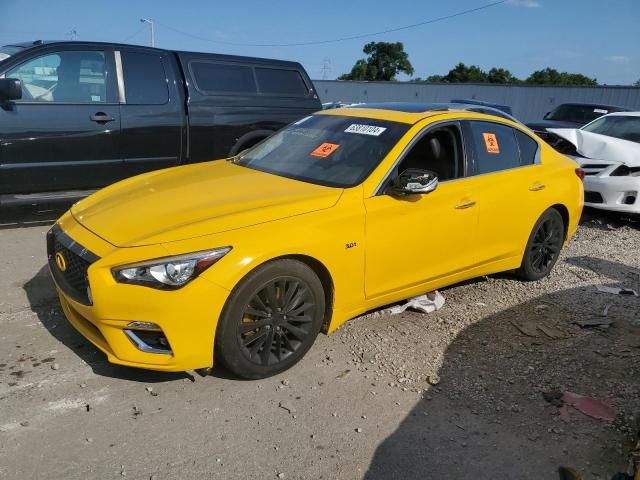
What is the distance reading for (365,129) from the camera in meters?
4.20

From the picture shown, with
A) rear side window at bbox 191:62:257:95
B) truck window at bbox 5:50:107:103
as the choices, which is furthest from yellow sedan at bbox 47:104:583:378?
rear side window at bbox 191:62:257:95

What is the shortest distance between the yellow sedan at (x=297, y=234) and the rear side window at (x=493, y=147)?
0.02m

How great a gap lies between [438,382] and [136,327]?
1.88m

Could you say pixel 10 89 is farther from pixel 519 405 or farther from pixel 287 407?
pixel 519 405

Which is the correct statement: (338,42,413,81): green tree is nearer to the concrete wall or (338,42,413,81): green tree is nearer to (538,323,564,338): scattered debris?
the concrete wall

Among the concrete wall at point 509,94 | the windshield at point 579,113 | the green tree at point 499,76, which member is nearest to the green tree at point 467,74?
the green tree at point 499,76

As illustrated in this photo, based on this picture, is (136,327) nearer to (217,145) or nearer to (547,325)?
(547,325)

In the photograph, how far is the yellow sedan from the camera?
9.62 feet

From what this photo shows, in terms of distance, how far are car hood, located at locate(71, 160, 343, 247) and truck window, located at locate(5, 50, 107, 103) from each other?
2.38 meters

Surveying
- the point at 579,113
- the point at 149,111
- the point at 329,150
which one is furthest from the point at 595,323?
the point at 579,113

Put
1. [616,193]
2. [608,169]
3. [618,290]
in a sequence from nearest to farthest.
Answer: [618,290] < [616,193] < [608,169]

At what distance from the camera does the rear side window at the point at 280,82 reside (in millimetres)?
7551

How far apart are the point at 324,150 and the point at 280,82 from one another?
3.94 m

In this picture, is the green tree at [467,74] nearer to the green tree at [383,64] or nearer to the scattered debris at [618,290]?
the green tree at [383,64]
